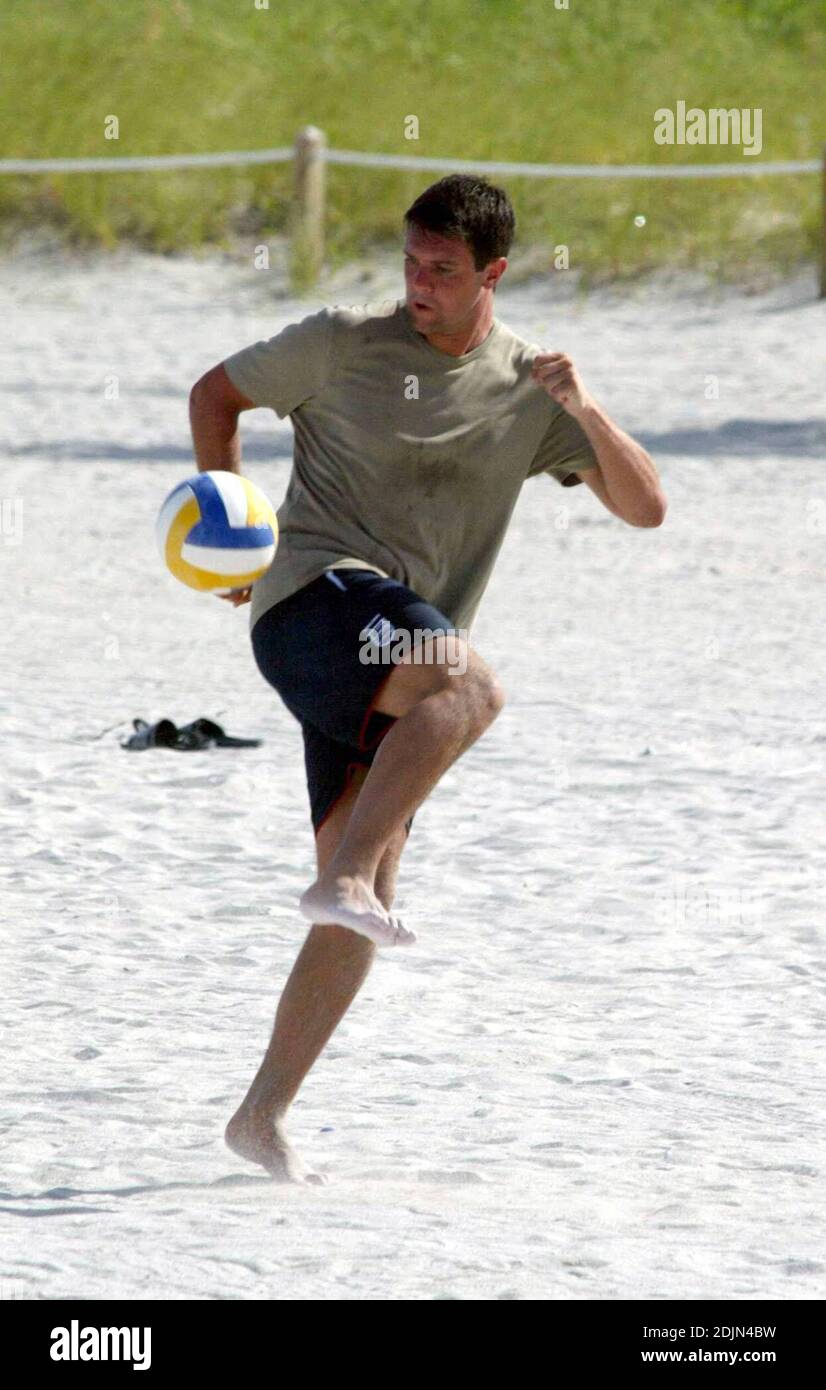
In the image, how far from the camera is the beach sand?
388 cm

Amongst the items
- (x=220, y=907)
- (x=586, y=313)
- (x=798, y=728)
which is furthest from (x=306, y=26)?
(x=220, y=907)

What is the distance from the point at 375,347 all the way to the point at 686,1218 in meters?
1.56

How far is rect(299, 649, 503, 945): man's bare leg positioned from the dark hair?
71 cm

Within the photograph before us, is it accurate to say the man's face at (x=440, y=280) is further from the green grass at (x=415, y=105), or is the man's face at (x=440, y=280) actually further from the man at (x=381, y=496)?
the green grass at (x=415, y=105)

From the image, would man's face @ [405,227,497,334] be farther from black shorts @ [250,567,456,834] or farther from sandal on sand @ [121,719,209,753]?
sandal on sand @ [121,719,209,753]

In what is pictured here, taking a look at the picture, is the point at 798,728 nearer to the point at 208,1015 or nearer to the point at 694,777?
the point at 694,777

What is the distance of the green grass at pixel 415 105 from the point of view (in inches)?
741

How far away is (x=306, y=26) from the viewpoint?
923 inches

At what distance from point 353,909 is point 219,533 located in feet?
2.32

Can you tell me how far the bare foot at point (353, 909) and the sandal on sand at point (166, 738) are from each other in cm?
416

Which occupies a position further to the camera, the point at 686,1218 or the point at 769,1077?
the point at 769,1077

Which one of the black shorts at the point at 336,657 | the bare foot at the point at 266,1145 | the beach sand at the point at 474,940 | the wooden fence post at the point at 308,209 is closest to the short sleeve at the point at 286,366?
the black shorts at the point at 336,657

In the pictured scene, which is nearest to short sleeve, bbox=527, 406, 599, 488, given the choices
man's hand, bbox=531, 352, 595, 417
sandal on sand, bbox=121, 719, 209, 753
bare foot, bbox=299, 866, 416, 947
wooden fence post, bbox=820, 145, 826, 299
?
man's hand, bbox=531, 352, 595, 417

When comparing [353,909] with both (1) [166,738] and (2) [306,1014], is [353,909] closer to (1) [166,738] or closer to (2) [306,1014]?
(2) [306,1014]
